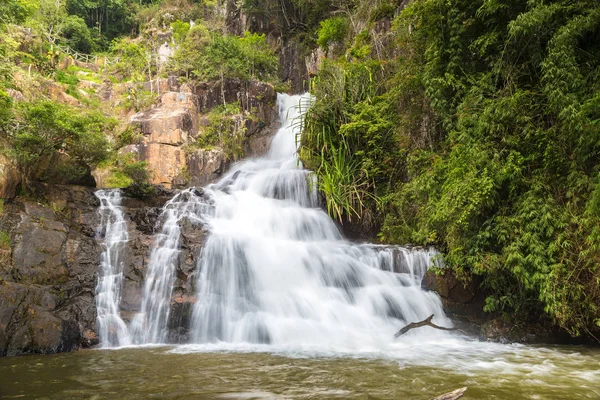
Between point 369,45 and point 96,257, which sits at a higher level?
point 369,45

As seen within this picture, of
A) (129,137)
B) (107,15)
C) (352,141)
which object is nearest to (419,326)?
(352,141)

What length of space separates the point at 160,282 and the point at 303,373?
417 cm

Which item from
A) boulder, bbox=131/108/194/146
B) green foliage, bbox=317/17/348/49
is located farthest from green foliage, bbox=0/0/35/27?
green foliage, bbox=317/17/348/49

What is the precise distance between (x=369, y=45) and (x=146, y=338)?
1209 cm

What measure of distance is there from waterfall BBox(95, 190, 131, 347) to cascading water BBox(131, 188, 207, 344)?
0.33 meters

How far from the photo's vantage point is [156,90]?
18406 millimetres

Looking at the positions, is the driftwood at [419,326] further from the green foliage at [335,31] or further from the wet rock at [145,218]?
the green foliage at [335,31]

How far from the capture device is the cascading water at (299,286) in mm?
7035

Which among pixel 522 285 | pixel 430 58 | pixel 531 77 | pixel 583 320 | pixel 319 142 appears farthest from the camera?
pixel 319 142

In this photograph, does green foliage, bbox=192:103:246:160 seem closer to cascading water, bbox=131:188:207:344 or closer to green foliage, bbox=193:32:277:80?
green foliage, bbox=193:32:277:80

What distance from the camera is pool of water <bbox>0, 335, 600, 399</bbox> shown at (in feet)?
13.0

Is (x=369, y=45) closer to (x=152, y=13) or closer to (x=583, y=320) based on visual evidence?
(x=583, y=320)

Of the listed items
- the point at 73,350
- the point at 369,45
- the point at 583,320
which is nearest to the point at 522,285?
the point at 583,320

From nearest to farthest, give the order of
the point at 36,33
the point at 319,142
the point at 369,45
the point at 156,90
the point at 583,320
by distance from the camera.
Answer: the point at 583,320
the point at 319,142
the point at 369,45
the point at 156,90
the point at 36,33
